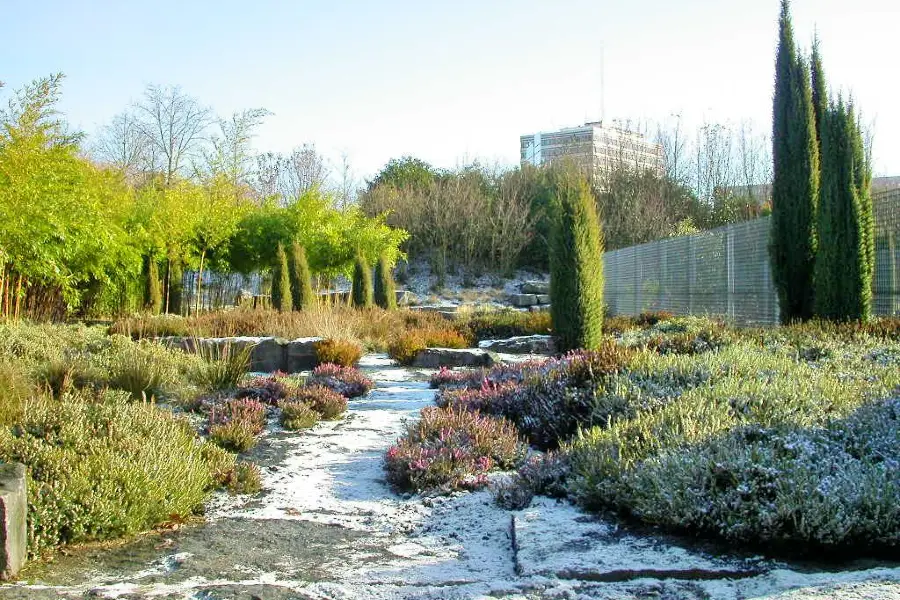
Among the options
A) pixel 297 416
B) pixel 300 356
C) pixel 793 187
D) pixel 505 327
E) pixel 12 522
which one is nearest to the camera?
pixel 12 522

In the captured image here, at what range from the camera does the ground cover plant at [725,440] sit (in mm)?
3307

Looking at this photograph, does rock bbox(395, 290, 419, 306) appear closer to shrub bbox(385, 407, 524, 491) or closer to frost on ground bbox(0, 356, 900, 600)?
shrub bbox(385, 407, 524, 491)

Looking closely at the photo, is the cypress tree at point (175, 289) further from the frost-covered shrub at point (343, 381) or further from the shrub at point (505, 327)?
the frost-covered shrub at point (343, 381)

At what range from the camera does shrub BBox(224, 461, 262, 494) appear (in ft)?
15.5

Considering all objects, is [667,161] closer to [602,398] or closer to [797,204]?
[797,204]

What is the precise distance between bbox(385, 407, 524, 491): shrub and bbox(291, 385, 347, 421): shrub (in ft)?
4.82

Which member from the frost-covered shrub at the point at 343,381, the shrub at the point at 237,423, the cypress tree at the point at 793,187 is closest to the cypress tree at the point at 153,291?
the frost-covered shrub at the point at 343,381

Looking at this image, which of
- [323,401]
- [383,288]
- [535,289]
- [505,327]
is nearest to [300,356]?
[323,401]

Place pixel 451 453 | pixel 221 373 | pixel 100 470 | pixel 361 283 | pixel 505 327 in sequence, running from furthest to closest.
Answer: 1. pixel 361 283
2. pixel 505 327
3. pixel 221 373
4. pixel 451 453
5. pixel 100 470

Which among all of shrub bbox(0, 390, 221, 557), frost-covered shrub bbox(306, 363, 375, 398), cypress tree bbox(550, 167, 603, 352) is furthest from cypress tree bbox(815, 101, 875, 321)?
shrub bbox(0, 390, 221, 557)

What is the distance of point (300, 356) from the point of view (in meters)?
10.7

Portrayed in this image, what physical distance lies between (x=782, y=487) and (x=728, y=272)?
41.6ft

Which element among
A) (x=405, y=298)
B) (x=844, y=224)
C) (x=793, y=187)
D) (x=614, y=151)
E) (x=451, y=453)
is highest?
(x=614, y=151)

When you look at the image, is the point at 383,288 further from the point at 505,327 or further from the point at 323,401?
the point at 323,401
